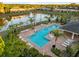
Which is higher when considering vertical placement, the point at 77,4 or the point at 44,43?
the point at 77,4

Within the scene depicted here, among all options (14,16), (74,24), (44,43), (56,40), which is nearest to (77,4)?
(74,24)

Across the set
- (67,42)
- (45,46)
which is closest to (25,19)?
(45,46)

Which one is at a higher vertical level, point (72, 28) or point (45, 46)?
point (72, 28)

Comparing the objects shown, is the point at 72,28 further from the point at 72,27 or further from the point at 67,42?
the point at 67,42

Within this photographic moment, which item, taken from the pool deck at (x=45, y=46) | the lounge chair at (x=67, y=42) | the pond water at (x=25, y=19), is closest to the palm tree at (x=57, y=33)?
the pool deck at (x=45, y=46)

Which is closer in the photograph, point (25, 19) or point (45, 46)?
point (45, 46)

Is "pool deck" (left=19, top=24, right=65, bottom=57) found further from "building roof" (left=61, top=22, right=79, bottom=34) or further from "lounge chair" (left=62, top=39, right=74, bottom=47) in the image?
"building roof" (left=61, top=22, right=79, bottom=34)

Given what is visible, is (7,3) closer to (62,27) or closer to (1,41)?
(1,41)

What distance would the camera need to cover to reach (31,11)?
3.15 meters

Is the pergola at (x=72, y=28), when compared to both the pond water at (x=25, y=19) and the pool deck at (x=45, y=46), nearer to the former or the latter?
the pool deck at (x=45, y=46)

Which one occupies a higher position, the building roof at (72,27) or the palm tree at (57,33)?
the building roof at (72,27)

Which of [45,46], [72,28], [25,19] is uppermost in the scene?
[25,19]

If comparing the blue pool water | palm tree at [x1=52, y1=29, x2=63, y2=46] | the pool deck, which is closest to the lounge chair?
the pool deck

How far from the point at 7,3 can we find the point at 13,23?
0.52 metres
